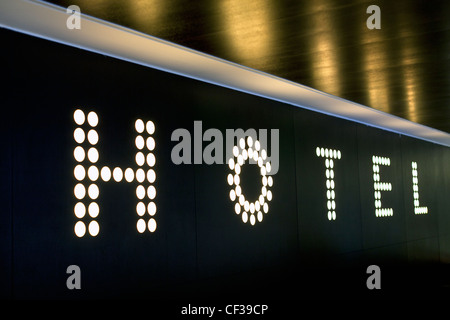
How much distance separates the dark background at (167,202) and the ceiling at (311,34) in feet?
3.48

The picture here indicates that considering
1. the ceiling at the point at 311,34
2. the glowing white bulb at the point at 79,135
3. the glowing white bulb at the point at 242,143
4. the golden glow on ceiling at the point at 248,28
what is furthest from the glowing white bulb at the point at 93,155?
the glowing white bulb at the point at 242,143

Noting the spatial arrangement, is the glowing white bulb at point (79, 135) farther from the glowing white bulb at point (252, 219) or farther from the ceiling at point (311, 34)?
the glowing white bulb at point (252, 219)

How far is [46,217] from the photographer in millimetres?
4812

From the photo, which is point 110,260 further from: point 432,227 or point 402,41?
point 432,227

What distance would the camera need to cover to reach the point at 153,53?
5.61 metres

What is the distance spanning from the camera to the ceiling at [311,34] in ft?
12.8

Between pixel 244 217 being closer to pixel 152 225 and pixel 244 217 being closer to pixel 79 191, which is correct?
pixel 152 225

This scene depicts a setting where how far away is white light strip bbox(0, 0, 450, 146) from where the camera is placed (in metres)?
4.47

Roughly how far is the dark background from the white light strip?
106mm

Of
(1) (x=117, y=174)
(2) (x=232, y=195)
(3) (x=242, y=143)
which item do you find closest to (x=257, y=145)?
(3) (x=242, y=143)

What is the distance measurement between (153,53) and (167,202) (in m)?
1.49

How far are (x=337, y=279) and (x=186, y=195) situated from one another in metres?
3.77

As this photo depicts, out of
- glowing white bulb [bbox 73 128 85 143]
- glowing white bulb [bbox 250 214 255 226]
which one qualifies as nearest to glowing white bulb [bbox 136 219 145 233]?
glowing white bulb [bbox 73 128 85 143]
